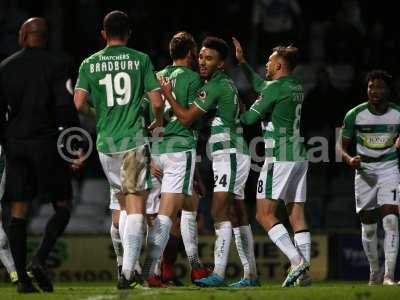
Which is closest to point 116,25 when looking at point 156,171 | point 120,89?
point 120,89

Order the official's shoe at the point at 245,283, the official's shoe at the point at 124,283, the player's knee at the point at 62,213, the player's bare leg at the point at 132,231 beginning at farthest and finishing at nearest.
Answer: the official's shoe at the point at 245,283
the player's knee at the point at 62,213
the official's shoe at the point at 124,283
the player's bare leg at the point at 132,231

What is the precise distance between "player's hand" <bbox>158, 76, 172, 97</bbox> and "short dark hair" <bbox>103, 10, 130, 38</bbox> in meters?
0.85

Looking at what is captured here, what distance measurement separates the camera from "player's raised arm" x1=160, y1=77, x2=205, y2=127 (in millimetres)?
11547

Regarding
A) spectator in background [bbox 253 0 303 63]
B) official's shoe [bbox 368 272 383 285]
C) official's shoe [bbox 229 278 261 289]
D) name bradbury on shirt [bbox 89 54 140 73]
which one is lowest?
official's shoe [bbox 368 272 383 285]

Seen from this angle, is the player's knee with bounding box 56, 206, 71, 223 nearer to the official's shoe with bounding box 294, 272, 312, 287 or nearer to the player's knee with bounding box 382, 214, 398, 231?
the official's shoe with bounding box 294, 272, 312, 287

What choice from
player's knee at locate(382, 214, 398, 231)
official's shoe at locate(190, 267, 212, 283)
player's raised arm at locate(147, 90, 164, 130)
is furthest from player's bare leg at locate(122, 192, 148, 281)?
player's knee at locate(382, 214, 398, 231)

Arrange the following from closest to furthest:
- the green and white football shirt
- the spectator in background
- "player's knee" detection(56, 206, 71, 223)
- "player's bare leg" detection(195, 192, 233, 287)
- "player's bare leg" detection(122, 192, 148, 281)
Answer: "player's bare leg" detection(122, 192, 148, 281)
"player's knee" detection(56, 206, 71, 223)
"player's bare leg" detection(195, 192, 233, 287)
the green and white football shirt
the spectator in background

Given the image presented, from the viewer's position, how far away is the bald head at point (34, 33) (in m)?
11.0

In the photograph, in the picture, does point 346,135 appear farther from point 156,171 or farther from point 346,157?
point 156,171

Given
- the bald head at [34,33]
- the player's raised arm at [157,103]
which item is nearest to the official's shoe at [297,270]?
the player's raised arm at [157,103]

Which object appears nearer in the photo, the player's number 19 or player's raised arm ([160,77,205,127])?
the player's number 19

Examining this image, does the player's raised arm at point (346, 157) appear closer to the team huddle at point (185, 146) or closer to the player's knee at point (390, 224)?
the player's knee at point (390, 224)

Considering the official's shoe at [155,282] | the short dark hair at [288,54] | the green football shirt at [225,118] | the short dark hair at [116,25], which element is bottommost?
the official's shoe at [155,282]

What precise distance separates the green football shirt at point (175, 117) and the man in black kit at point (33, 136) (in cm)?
105
